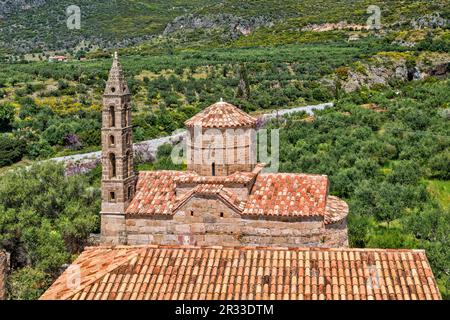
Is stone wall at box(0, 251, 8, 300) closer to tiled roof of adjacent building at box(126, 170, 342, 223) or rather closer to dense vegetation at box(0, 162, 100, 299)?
dense vegetation at box(0, 162, 100, 299)

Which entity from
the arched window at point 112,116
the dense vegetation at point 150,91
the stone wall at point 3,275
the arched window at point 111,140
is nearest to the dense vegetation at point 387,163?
the arched window at point 111,140

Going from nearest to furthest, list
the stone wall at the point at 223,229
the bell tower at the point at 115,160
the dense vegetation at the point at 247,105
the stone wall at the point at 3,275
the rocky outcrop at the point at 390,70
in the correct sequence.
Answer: the stone wall at the point at 3,275, the stone wall at the point at 223,229, the bell tower at the point at 115,160, the dense vegetation at the point at 247,105, the rocky outcrop at the point at 390,70

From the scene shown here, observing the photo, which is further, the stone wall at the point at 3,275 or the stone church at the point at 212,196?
the stone church at the point at 212,196

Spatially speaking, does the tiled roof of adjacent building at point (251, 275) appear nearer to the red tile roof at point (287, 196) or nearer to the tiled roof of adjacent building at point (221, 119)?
the red tile roof at point (287, 196)

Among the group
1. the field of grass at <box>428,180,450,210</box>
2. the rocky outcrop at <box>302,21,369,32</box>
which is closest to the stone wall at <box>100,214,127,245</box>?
the field of grass at <box>428,180,450,210</box>

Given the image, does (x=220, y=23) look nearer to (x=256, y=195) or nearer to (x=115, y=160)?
(x=115, y=160)
